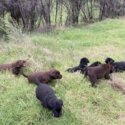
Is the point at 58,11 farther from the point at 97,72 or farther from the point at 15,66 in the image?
the point at 97,72

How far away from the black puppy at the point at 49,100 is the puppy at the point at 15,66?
1.19m

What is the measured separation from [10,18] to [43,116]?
9.06 m

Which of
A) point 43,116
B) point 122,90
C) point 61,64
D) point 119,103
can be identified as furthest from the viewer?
point 61,64

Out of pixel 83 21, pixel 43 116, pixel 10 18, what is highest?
pixel 43 116

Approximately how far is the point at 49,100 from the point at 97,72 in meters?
1.61

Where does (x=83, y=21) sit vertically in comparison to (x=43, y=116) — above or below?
below

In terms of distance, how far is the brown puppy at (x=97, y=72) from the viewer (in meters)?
6.14

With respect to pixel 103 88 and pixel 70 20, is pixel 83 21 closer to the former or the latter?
pixel 70 20

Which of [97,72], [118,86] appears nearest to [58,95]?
[97,72]

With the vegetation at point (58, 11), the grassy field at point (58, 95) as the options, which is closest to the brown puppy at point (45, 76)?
the grassy field at point (58, 95)

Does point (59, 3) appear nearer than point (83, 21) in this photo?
Yes

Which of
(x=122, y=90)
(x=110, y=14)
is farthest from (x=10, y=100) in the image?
(x=110, y=14)

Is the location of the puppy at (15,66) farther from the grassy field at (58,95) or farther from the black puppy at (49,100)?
the black puppy at (49,100)

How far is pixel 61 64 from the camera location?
7172mm
